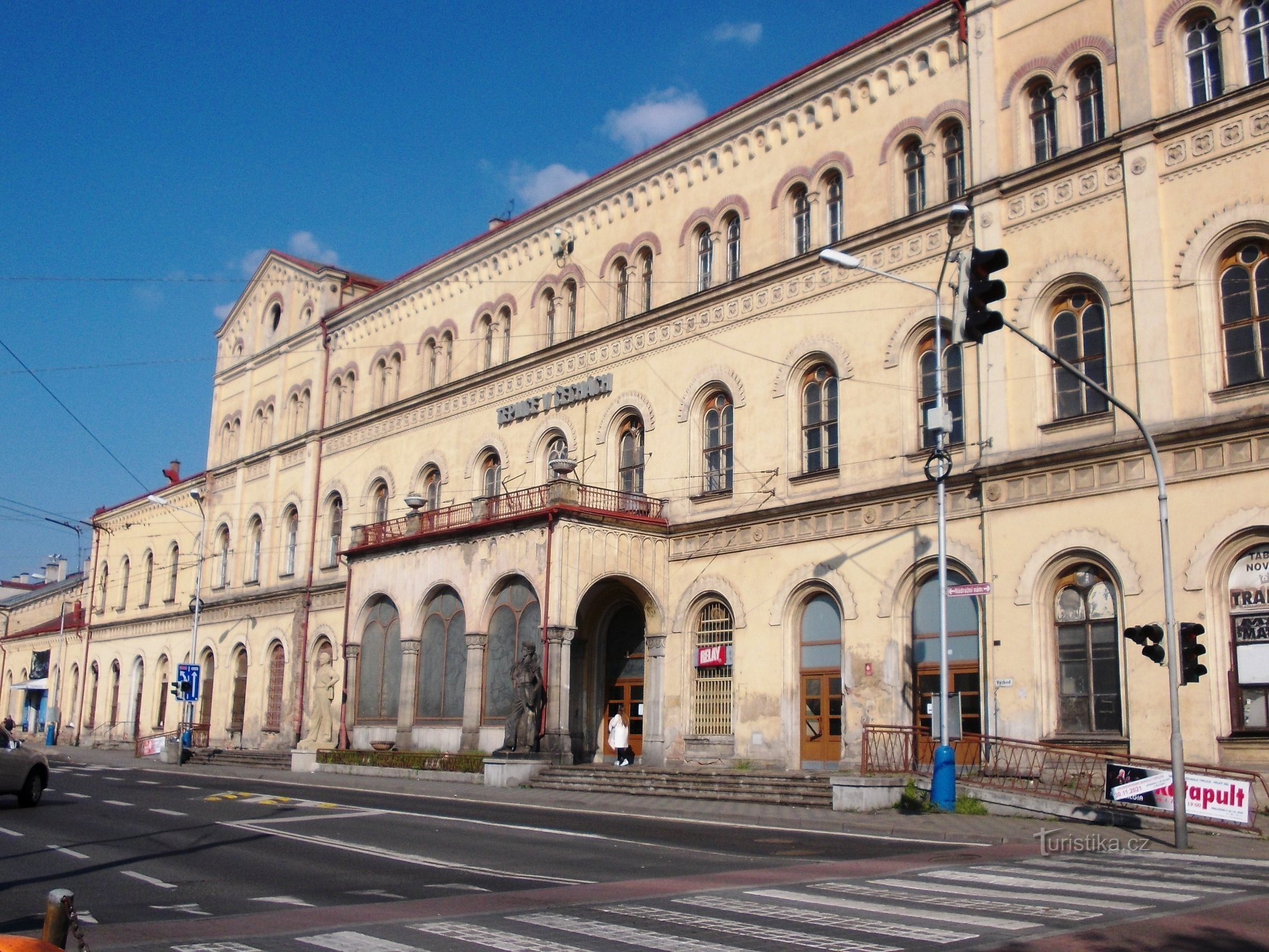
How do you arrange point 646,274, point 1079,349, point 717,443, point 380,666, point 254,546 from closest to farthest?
1. point 1079,349
2. point 717,443
3. point 646,274
4. point 380,666
5. point 254,546

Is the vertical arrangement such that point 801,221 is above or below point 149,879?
above

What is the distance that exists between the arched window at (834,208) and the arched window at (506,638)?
447 inches

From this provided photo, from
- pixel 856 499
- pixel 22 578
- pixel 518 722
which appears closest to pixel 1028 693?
pixel 856 499

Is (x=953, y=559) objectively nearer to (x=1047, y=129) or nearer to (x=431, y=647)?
(x=1047, y=129)

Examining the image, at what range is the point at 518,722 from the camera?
95.9ft

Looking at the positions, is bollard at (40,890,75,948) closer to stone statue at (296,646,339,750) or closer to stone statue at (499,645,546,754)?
stone statue at (499,645,546,754)

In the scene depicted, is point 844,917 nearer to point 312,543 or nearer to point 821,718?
point 821,718

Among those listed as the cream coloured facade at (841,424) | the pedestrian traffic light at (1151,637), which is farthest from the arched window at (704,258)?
the pedestrian traffic light at (1151,637)

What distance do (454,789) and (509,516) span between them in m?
6.94

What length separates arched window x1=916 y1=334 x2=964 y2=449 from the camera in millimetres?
25406

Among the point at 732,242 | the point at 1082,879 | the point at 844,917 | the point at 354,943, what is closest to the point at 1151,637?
the point at 1082,879

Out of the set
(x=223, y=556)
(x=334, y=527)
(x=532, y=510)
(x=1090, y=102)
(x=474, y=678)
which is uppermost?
(x=1090, y=102)

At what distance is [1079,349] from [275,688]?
3345cm

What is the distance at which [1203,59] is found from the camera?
22.3 m
